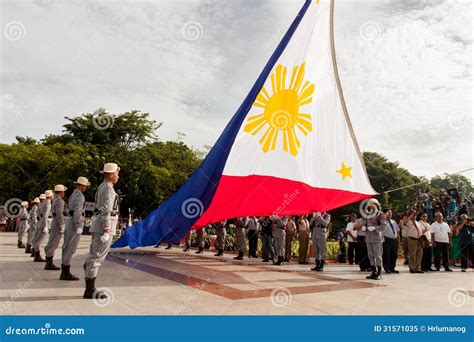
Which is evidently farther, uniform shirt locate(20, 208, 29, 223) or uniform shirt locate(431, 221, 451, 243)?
uniform shirt locate(20, 208, 29, 223)

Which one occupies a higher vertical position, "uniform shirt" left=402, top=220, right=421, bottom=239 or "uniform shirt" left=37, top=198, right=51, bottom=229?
"uniform shirt" left=402, top=220, right=421, bottom=239

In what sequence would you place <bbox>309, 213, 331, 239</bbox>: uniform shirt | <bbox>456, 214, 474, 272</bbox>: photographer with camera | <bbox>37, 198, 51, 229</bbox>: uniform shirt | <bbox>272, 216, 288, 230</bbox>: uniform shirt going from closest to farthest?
1. <bbox>37, 198, 51, 229</bbox>: uniform shirt
2. <bbox>309, 213, 331, 239</bbox>: uniform shirt
3. <bbox>272, 216, 288, 230</bbox>: uniform shirt
4. <bbox>456, 214, 474, 272</bbox>: photographer with camera

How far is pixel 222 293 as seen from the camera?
659cm

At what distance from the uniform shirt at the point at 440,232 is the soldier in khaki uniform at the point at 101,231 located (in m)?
11.1

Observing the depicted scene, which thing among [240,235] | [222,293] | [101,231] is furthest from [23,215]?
[222,293]

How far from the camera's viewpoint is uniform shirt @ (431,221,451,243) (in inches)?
508

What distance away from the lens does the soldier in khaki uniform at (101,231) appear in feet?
19.3

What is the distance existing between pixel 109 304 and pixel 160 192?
28.3m

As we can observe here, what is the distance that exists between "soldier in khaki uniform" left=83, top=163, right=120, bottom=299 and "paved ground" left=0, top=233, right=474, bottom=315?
0.98ft

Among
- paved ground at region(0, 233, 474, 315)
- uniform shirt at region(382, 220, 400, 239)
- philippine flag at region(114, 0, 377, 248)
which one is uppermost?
philippine flag at region(114, 0, 377, 248)

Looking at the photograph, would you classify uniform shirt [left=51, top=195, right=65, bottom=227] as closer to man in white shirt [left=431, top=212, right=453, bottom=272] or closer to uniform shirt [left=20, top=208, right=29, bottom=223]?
uniform shirt [left=20, top=208, right=29, bottom=223]

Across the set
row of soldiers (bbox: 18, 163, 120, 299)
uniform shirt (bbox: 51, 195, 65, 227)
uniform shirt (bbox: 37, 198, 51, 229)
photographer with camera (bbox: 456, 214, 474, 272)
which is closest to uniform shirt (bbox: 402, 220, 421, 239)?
photographer with camera (bbox: 456, 214, 474, 272)

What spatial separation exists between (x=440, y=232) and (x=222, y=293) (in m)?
9.63

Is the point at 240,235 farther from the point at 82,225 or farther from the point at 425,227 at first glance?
the point at 82,225
